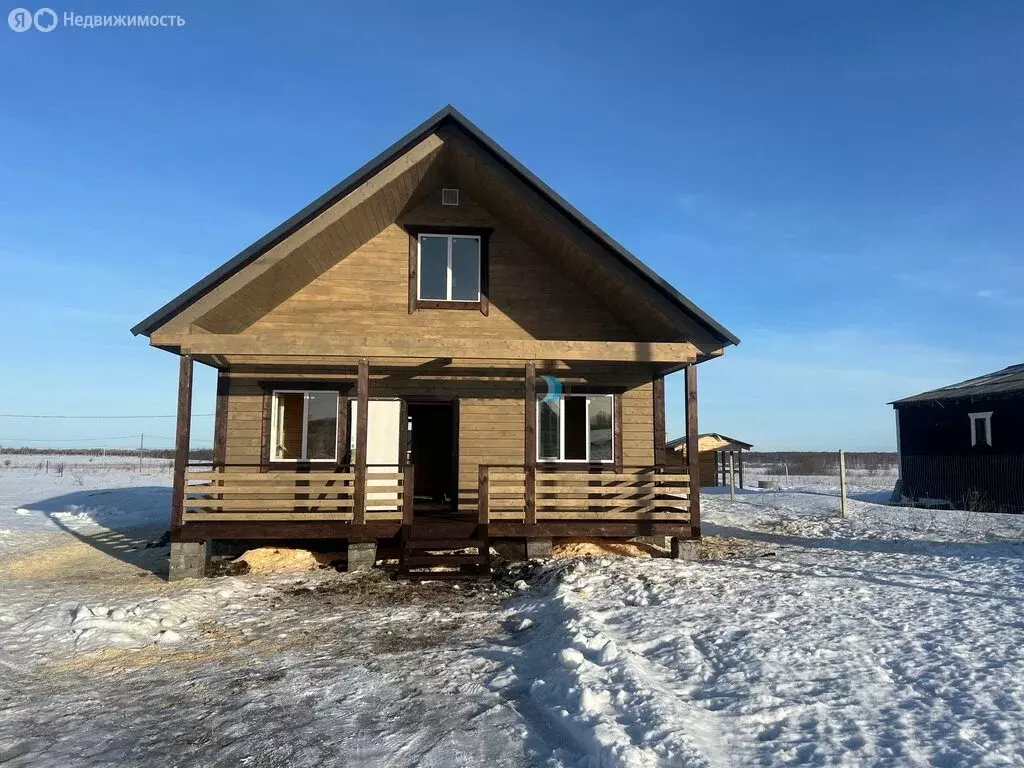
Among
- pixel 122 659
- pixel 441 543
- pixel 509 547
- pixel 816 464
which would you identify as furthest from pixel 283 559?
pixel 816 464

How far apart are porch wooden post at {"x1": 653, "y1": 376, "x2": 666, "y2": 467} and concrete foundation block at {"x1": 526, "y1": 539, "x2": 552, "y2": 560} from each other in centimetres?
304

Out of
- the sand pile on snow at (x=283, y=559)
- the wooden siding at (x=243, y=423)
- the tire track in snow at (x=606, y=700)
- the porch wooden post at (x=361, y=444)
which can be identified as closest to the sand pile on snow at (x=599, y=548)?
the porch wooden post at (x=361, y=444)

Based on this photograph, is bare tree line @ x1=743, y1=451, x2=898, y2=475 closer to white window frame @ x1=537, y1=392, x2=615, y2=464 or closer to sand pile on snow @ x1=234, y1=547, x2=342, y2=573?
white window frame @ x1=537, y1=392, x2=615, y2=464

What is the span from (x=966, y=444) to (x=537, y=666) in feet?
71.1

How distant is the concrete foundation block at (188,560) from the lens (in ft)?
32.9

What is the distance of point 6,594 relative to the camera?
887 centimetres

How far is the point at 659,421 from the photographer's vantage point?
41.1 ft

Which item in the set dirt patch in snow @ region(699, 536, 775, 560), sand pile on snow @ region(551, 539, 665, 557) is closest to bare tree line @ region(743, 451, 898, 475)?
dirt patch in snow @ region(699, 536, 775, 560)

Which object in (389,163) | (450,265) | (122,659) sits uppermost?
(389,163)

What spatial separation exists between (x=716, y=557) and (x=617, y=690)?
6759 mm

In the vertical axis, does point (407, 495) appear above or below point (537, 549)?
above

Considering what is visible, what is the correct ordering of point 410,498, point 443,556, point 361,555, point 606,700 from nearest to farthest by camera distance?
point 606,700 < point 443,556 < point 361,555 < point 410,498

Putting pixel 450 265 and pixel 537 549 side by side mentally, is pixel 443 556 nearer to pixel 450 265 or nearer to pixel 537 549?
pixel 537 549

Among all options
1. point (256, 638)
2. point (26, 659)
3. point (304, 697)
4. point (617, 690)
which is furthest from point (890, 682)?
point (26, 659)
